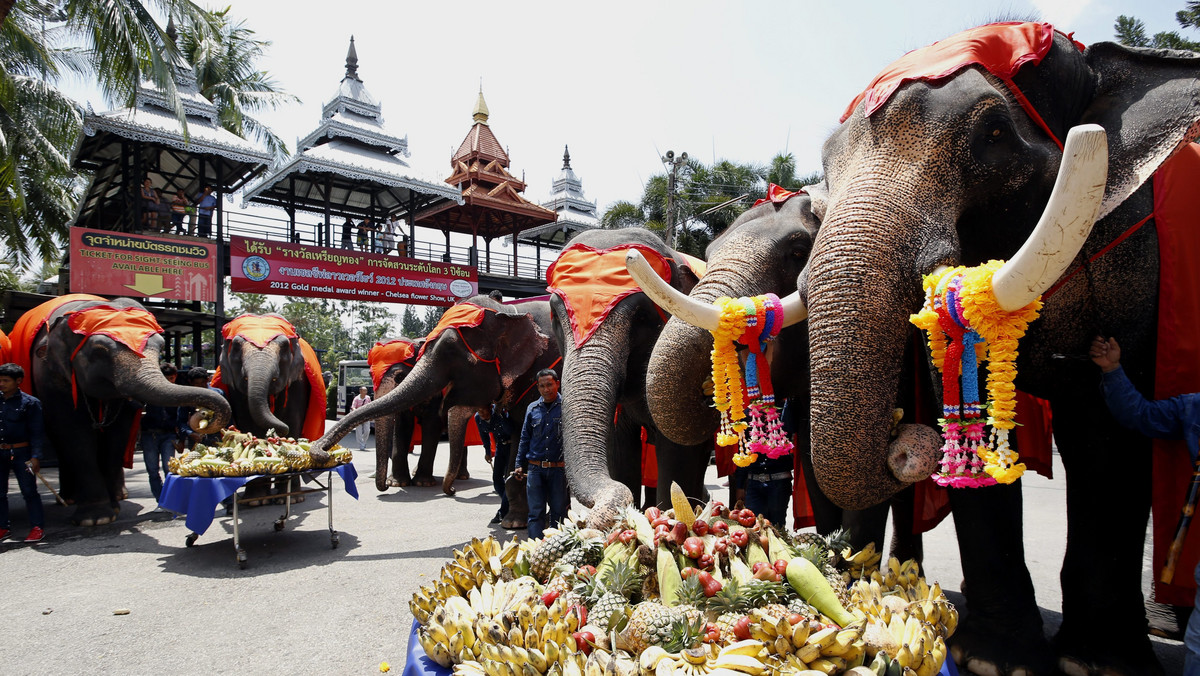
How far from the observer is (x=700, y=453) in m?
4.40

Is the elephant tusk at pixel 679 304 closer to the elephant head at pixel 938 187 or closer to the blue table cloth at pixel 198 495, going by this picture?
the elephant head at pixel 938 187

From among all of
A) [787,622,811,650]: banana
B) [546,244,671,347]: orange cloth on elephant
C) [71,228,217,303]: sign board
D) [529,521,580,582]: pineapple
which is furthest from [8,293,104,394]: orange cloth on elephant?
[787,622,811,650]: banana

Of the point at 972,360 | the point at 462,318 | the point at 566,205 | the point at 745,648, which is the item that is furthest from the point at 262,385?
the point at 566,205

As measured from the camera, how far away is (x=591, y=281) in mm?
4312

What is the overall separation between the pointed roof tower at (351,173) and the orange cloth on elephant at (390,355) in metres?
9.24

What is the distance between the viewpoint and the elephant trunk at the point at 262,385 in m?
7.18

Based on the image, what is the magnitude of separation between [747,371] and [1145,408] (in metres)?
1.51

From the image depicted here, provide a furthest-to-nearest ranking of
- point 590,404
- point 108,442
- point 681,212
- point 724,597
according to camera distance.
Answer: point 681,212, point 108,442, point 590,404, point 724,597

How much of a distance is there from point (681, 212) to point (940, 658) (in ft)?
63.6

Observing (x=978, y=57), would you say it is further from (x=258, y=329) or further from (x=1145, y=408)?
(x=258, y=329)

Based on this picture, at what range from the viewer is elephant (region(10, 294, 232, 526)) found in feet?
21.6

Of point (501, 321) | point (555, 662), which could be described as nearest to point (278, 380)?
point (501, 321)

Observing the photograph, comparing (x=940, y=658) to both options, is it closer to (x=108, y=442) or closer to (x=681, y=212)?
(x=108, y=442)

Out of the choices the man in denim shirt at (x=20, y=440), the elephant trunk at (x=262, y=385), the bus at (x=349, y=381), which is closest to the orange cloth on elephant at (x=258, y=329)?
the elephant trunk at (x=262, y=385)
